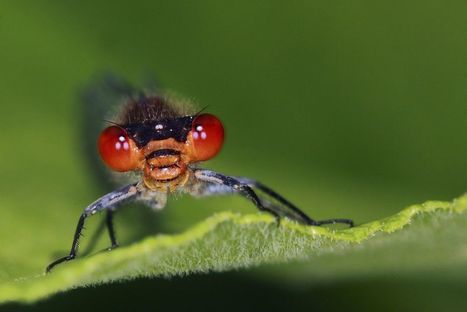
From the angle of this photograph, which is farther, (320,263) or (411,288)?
(411,288)

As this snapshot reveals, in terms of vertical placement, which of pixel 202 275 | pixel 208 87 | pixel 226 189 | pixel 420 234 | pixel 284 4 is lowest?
pixel 420 234

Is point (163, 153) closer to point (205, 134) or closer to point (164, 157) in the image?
point (164, 157)

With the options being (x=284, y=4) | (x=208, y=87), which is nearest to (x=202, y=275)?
(x=208, y=87)

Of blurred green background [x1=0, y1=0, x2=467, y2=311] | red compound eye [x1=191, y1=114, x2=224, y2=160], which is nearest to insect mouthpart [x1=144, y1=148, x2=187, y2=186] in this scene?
red compound eye [x1=191, y1=114, x2=224, y2=160]

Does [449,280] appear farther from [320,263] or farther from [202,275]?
[202,275]

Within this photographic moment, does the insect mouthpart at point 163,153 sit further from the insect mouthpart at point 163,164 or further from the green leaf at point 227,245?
the green leaf at point 227,245

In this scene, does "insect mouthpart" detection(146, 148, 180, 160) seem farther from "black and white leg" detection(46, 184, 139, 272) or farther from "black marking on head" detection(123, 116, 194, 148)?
"black and white leg" detection(46, 184, 139, 272)
